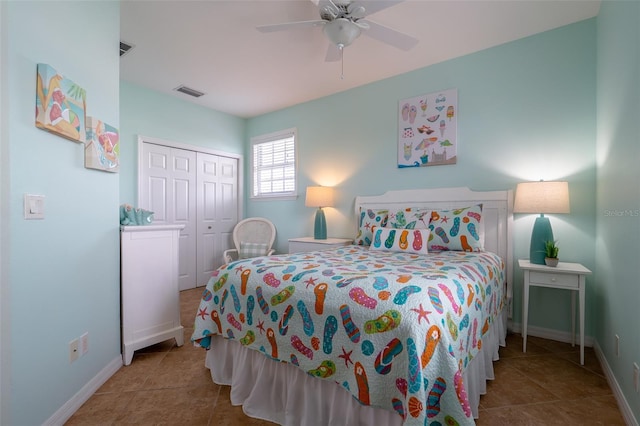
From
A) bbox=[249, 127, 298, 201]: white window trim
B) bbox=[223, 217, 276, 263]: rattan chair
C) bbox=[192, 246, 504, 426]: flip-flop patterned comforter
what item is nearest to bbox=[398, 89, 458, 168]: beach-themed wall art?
bbox=[192, 246, 504, 426]: flip-flop patterned comforter

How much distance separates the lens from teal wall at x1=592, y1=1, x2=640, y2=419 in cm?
151

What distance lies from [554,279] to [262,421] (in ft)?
7.25

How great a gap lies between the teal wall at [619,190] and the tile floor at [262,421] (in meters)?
0.19

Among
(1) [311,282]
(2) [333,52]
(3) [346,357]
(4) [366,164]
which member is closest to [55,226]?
(1) [311,282]

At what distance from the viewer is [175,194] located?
416 centimetres

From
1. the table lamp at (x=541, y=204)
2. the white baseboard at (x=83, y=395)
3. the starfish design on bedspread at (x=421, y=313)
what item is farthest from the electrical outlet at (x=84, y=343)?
the table lamp at (x=541, y=204)

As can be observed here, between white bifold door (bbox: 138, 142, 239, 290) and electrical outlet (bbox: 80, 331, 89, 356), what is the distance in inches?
90.7

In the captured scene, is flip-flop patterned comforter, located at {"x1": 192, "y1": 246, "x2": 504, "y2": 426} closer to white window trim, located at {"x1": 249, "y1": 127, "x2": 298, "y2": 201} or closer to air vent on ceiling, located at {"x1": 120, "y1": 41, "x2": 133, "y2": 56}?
air vent on ceiling, located at {"x1": 120, "y1": 41, "x2": 133, "y2": 56}

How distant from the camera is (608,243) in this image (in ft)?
6.68

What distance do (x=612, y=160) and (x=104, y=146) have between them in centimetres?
334

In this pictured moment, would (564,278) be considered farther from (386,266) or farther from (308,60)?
(308,60)

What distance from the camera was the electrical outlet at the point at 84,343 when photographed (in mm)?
1739

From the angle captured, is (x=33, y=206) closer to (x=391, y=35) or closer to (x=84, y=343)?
(x=84, y=343)

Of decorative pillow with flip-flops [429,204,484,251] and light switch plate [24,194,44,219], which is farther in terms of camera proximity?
decorative pillow with flip-flops [429,204,484,251]
